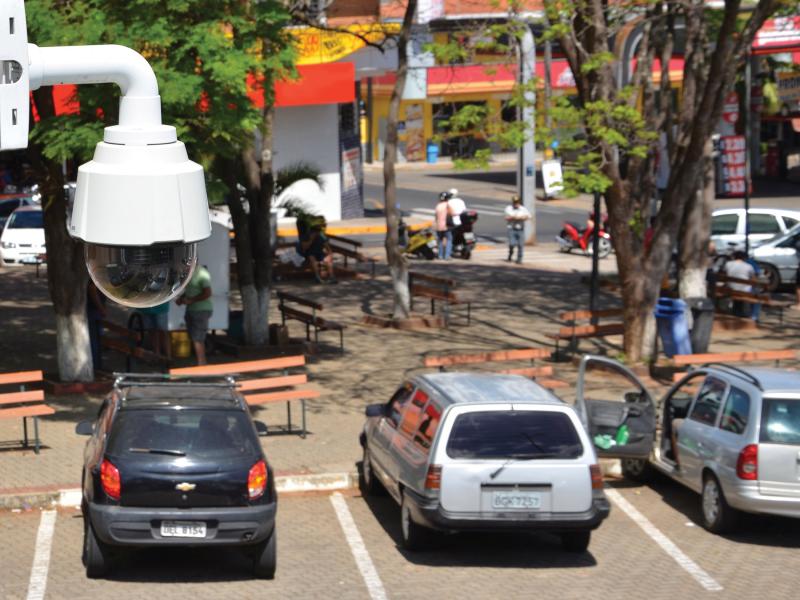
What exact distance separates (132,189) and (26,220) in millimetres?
31207

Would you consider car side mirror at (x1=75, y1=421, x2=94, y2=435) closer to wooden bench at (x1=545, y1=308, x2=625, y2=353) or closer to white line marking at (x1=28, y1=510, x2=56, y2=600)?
white line marking at (x1=28, y1=510, x2=56, y2=600)

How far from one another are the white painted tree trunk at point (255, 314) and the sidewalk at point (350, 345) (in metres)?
0.73

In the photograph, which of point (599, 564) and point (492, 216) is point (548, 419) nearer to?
point (599, 564)

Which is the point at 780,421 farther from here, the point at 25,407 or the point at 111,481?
the point at 25,407

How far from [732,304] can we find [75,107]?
14127mm

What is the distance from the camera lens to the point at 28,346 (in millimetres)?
21828

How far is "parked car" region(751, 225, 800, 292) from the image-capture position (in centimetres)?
2981

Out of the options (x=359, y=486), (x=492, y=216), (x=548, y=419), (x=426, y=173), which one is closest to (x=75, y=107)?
(x=359, y=486)

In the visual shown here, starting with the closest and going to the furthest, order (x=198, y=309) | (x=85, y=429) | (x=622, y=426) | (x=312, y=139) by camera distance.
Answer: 1. (x=85, y=429)
2. (x=622, y=426)
3. (x=198, y=309)
4. (x=312, y=139)

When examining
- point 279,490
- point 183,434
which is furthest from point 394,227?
point 183,434

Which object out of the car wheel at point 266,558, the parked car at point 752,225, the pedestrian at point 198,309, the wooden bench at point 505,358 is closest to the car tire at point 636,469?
the wooden bench at point 505,358

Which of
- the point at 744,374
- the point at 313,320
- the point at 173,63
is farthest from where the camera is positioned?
the point at 313,320

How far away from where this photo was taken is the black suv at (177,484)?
1077 cm

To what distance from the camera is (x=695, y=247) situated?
81.4 feet
